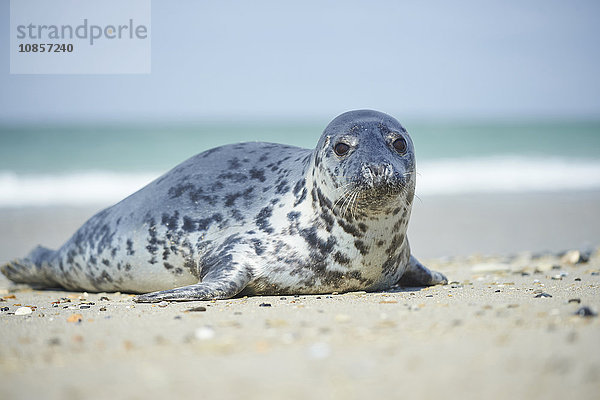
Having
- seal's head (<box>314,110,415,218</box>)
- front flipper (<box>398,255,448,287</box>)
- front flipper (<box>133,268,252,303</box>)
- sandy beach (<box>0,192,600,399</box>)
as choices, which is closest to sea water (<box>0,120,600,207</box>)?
front flipper (<box>398,255,448,287</box>)

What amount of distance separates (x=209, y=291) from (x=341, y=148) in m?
1.20

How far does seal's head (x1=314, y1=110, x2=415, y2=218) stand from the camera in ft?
13.3

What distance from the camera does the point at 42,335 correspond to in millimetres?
3213

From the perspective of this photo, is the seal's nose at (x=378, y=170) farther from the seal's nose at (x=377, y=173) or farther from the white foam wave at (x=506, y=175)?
the white foam wave at (x=506, y=175)

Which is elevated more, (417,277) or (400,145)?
(400,145)

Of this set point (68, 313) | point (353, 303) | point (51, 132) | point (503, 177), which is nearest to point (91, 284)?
point (68, 313)

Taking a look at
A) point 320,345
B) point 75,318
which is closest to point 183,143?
point 75,318

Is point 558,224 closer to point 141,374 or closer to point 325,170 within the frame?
point 325,170

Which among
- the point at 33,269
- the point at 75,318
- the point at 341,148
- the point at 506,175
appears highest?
the point at 341,148

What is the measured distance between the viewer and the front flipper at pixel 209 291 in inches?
166

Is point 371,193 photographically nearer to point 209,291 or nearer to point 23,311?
point 209,291

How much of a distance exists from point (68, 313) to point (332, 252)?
1.64 m

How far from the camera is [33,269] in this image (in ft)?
20.1

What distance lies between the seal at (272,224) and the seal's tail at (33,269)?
53 cm
